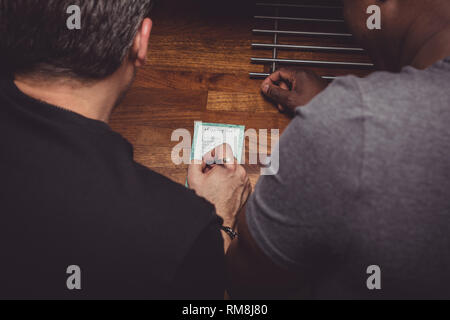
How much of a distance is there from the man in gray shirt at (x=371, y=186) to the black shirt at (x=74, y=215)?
237 millimetres

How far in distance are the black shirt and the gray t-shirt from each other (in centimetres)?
30

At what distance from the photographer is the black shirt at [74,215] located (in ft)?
1.86

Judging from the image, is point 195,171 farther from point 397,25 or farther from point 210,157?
point 397,25

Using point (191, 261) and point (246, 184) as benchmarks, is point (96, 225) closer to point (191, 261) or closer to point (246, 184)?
point (191, 261)

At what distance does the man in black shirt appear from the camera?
0.56m

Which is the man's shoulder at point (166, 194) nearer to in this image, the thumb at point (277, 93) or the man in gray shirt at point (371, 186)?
the man in gray shirt at point (371, 186)

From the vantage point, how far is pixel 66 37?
557mm

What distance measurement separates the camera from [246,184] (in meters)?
1.04

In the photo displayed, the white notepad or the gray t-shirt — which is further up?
the white notepad

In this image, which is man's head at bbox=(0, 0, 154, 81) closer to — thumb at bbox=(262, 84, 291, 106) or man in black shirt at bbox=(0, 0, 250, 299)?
man in black shirt at bbox=(0, 0, 250, 299)

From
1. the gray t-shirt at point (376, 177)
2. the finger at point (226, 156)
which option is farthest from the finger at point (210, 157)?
the gray t-shirt at point (376, 177)

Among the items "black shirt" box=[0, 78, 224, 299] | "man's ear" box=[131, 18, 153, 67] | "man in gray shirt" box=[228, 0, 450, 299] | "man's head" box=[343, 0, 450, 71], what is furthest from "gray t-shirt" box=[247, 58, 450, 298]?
"man's ear" box=[131, 18, 153, 67]

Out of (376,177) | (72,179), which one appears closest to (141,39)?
(72,179)
